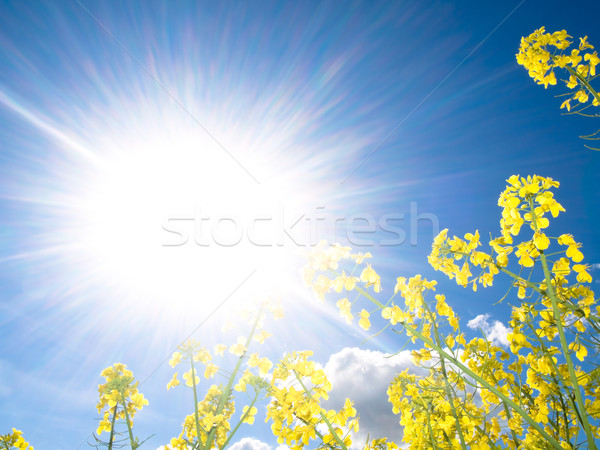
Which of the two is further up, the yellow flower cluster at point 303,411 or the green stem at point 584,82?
the green stem at point 584,82

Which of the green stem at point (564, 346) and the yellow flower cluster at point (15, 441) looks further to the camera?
the yellow flower cluster at point (15, 441)

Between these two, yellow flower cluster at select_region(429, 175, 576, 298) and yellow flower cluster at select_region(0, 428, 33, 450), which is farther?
yellow flower cluster at select_region(0, 428, 33, 450)

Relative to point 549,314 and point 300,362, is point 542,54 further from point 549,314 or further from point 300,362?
point 300,362

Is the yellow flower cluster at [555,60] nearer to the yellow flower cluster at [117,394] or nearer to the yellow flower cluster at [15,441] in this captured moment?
the yellow flower cluster at [117,394]

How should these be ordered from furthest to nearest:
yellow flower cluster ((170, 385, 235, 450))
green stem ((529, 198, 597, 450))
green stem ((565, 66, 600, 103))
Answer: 1. green stem ((565, 66, 600, 103))
2. yellow flower cluster ((170, 385, 235, 450))
3. green stem ((529, 198, 597, 450))

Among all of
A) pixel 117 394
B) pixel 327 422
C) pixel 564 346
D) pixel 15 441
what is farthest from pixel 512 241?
pixel 15 441

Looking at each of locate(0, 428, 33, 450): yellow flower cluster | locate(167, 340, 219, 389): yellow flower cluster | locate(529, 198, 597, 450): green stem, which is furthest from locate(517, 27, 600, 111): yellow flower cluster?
locate(0, 428, 33, 450): yellow flower cluster

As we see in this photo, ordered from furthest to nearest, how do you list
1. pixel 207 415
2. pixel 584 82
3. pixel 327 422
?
pixel 584 82
pixel 207 415
pixel 327 422

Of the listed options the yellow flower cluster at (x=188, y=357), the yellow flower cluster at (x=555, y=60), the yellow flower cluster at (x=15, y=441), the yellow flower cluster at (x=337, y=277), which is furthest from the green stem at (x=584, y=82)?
the yellow flower cluster at (x=15, y=441)

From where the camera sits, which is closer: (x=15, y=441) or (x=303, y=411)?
(x=303, y=411)

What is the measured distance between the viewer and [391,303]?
2057mm

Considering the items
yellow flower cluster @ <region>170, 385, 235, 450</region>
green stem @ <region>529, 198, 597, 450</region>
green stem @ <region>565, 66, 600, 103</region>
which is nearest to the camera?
green stem @ <region>529, 198, 597, 450</region>

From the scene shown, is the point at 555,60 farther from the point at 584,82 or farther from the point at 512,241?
the point at 512,241

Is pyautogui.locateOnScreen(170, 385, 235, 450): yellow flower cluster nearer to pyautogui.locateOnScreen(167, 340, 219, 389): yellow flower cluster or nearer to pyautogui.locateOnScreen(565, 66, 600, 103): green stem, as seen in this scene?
pyautogui.locateOnScreen(167, 340, 219, 389): yellow flower cluster
